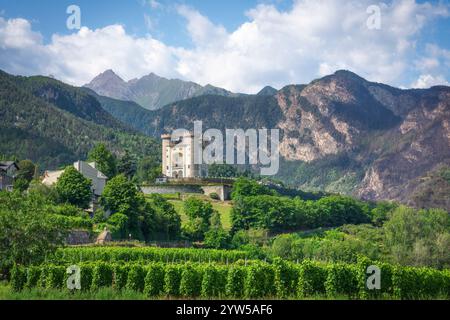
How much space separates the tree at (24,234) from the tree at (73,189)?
88.5 feet

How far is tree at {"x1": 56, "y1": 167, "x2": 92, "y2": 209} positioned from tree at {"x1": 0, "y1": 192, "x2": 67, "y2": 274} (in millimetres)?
26970

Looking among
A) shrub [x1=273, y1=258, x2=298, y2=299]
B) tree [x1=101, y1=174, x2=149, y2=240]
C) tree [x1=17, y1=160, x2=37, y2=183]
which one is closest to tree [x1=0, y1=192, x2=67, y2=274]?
shrub [x1=273, y1=258, x2=298, y2=299]

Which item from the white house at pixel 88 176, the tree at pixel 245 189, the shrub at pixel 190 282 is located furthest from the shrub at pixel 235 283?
the tree at pixel 245 189

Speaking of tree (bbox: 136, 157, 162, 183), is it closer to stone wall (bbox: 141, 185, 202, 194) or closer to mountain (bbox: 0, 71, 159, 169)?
stone wall (bbox: 141, 185, 202, 194)

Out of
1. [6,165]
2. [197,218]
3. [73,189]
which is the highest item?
[6,165]

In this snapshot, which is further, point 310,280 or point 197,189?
point 197,189

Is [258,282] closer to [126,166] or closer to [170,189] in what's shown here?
[170,189]

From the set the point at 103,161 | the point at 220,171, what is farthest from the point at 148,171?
the point at 220,171

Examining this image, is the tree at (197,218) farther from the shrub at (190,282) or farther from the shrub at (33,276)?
the shrub at (33,276)

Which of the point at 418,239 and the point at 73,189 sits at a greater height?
the point at 73,189

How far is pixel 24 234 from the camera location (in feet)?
116

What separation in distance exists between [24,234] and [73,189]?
99.0ft

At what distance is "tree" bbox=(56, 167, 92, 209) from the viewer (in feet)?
213
